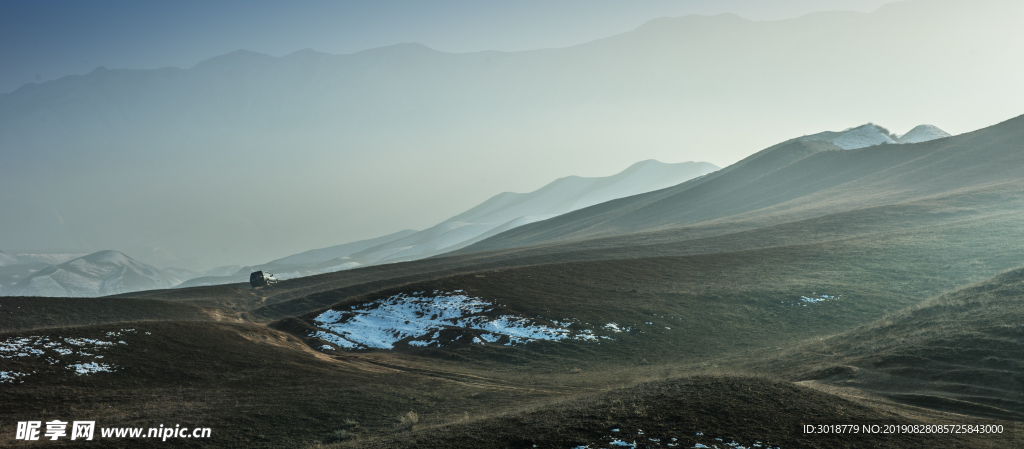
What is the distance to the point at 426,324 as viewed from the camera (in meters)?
40.0

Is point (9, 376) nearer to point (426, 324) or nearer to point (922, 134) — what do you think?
point (426, 324)

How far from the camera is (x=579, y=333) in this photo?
35688mm

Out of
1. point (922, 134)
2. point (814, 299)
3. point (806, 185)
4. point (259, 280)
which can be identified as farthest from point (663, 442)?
point (922, 134)

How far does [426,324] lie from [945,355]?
2957cm

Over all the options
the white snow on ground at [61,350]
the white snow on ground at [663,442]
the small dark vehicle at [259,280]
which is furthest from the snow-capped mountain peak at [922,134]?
the white snow on ground at [61,350]

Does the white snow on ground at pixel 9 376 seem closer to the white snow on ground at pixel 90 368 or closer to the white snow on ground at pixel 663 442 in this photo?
the white snow on ground at pixel 90 368

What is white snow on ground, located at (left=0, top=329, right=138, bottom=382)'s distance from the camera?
2231 centimetres

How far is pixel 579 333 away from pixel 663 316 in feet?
20.6

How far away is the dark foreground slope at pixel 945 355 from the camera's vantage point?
17.2 meters

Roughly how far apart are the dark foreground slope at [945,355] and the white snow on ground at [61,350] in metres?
28.7

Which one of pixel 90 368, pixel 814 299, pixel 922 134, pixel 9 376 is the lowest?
pixel 814 299

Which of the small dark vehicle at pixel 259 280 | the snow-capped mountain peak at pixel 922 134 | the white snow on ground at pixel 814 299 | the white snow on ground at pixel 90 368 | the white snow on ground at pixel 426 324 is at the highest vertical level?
the snow-capped mountain peak at pixel 922 134

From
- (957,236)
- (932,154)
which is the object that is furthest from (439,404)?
(932,154)

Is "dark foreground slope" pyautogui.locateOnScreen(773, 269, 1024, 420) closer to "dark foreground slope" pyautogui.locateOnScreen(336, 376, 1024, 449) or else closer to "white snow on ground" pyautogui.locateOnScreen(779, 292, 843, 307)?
"dark foreground slope" pyautogui.locateOnScreen(336, 376, 1024, 449)
